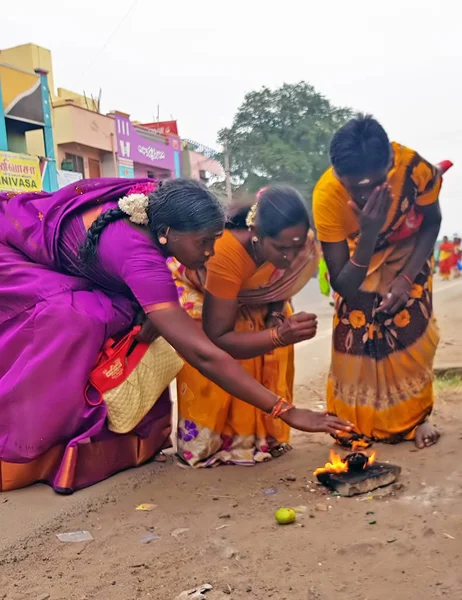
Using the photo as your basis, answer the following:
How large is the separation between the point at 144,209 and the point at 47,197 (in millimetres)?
732

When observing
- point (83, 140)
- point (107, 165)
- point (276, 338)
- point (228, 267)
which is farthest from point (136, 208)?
point (107, 165)

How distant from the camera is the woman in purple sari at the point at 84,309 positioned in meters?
2.58

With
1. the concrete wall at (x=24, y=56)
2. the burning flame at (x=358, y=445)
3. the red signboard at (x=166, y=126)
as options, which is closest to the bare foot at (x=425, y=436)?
the burning flame at (x=358, y=445)

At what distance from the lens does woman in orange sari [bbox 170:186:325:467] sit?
2.82 meters

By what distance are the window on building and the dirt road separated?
57.8 ft

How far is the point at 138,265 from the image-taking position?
2.62 metres

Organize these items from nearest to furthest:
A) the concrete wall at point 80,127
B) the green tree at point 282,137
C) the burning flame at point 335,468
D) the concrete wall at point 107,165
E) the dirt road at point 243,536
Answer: the dirt road at point 243,536 → the burning flame at point 335,468 → the green tree at point 282,137 → the concrete wall at point 80,127 → the concrete wall at point 107,165

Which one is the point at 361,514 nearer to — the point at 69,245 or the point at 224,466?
the point at 224,466

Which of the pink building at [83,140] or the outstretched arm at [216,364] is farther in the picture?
the pink building at [83,140]

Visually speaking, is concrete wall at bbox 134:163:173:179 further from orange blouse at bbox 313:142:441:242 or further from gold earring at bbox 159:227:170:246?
gold earring at bbox 159:227:170:246

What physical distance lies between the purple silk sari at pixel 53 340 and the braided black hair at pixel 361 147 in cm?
100

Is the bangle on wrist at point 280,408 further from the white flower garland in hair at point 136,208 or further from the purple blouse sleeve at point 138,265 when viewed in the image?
the white flower garland in hair at point 136,208

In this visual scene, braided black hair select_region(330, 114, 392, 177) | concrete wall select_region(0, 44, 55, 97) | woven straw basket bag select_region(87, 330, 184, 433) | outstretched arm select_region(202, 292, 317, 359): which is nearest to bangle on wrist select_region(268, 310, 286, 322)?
outstretched arm select_region(202, 292, 317, 359)

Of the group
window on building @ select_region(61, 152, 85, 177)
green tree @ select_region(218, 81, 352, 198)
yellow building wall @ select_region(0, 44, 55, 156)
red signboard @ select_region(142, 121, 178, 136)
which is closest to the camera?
green tree @ select_region(218, 81, 352, 198)
